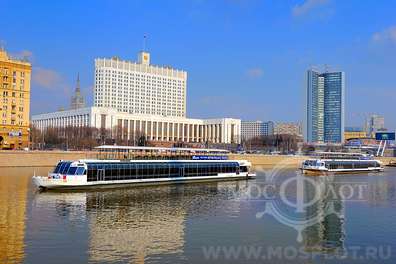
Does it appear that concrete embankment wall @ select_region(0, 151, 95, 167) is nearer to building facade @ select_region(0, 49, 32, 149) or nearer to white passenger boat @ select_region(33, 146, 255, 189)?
building facade @ select_region(0, 49, 32, 149)

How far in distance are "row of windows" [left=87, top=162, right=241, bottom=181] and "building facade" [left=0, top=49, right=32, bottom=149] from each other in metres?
61.1

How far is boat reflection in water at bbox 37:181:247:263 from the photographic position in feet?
91.6

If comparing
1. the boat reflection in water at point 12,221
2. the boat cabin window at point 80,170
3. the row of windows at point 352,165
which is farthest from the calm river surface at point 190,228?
the row of windows at point 352,165

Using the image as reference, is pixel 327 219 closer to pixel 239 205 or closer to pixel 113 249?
pixel 239 205

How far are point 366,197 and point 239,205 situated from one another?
19817 millimetres

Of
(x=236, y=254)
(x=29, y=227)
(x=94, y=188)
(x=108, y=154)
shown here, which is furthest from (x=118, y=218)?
(x=108, y=154)

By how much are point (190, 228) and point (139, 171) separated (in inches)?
1292

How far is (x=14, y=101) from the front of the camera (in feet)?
407

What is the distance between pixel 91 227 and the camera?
34719mm

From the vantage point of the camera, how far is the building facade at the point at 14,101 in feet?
397

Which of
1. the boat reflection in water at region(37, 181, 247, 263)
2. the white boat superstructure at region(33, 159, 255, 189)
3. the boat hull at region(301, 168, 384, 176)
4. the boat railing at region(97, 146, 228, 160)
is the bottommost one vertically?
the boat hull at region(301, 168, 384, 176)

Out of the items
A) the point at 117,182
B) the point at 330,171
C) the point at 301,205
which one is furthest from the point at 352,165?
the point at 301,205

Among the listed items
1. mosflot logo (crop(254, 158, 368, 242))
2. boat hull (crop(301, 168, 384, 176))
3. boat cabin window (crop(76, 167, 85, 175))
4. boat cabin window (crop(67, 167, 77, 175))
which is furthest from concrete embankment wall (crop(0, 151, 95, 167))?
mosflot logo (crop(254, 158, 368, 242))

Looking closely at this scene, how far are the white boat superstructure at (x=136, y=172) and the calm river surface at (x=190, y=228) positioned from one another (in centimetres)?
237
